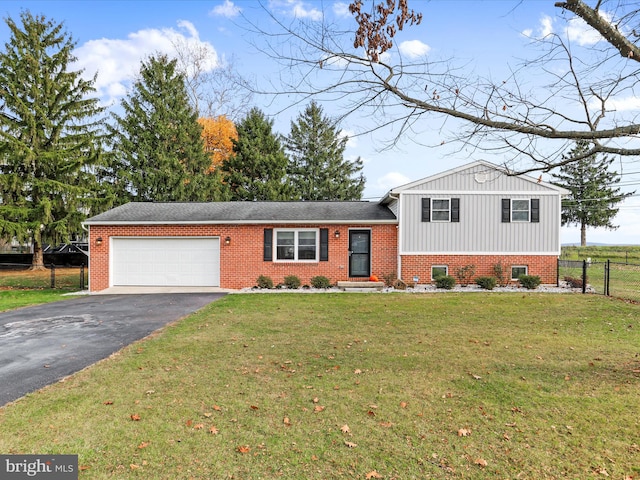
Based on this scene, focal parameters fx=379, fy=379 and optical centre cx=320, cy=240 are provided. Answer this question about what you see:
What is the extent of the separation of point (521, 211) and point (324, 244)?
25.2ft

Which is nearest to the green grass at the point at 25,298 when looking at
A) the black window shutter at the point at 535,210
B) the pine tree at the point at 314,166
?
the black window shutter at the point at 535,210

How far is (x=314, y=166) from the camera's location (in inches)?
1362

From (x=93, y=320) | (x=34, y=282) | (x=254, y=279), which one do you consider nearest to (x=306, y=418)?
(x=93, y=320)

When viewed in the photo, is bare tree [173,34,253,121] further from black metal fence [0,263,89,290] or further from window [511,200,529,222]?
window [511,200,529,222]

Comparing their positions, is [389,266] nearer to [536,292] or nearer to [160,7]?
[536,292]

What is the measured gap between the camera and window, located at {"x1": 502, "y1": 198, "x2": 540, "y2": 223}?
1453 centimetres

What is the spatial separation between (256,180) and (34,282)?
623 inches

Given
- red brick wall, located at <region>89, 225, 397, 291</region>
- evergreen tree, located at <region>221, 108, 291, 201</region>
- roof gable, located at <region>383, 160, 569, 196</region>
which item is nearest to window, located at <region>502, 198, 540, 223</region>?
roof gable, located at <region>383, 160, 569, 196</region>

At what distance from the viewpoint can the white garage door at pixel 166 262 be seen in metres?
14.5

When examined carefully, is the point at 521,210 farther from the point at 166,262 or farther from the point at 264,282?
the point at 166,262

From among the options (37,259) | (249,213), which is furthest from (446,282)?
(37,259)

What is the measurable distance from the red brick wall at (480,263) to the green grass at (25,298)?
40.0 feet

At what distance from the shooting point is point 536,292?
13055 mm

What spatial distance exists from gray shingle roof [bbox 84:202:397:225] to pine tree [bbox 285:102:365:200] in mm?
16773
